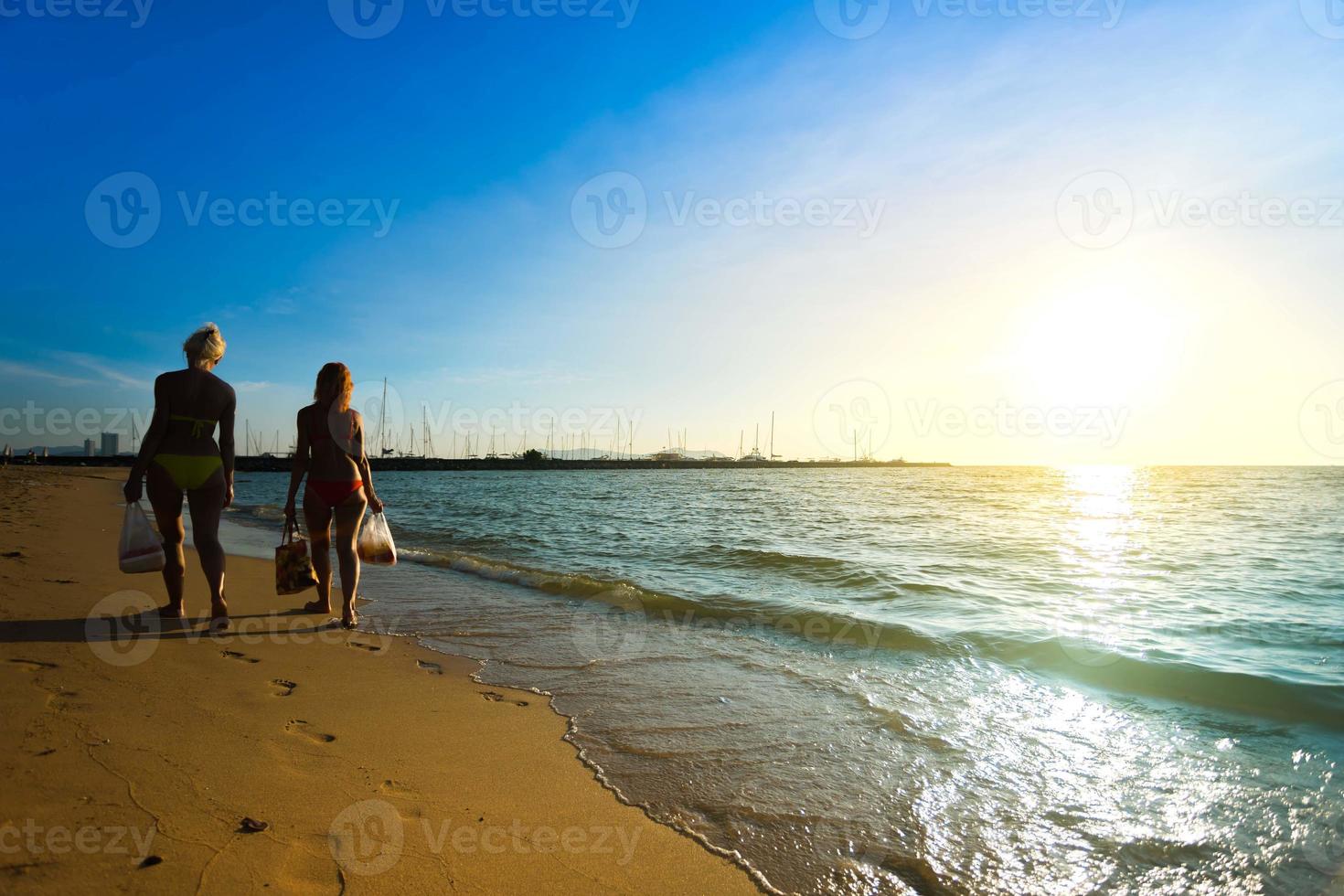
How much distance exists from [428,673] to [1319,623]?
9258 millimetres

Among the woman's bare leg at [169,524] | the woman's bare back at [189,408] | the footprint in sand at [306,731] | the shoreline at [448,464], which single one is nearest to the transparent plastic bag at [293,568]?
the woman's bare leg at [169,524]

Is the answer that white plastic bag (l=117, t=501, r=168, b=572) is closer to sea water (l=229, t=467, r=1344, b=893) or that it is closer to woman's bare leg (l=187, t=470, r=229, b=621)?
woman's bare leg (l=187, t=470, r=229, b=621)

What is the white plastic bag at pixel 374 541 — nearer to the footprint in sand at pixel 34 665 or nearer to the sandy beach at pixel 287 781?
the sandy beach at pixel 287 781

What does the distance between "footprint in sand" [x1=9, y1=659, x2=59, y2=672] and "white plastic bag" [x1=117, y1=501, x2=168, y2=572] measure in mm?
1098

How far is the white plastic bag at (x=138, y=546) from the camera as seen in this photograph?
16.1ft

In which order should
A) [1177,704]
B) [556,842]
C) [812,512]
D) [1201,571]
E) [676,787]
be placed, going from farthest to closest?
[812,512], [1201,571], [1177,704], [676,787], [556,842]

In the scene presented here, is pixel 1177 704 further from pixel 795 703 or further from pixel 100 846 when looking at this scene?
pixel 100 846

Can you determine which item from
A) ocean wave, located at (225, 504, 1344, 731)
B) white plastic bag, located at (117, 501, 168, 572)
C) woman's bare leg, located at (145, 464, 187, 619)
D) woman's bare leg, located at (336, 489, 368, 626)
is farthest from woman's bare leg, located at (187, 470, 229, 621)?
ocean wave, located at (225, 504, 1344, 731)

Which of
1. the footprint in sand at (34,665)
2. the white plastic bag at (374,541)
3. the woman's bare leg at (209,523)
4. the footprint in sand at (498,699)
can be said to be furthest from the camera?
the white plastic bag at (374,541)

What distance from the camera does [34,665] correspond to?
12.5ft

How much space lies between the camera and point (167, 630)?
493 cm

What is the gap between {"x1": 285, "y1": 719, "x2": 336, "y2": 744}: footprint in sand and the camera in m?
3.26

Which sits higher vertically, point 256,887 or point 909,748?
point 256,887

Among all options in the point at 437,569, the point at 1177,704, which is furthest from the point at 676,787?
the point at 437,569
